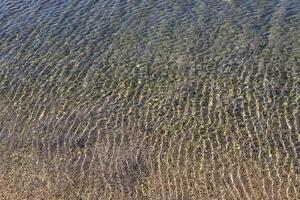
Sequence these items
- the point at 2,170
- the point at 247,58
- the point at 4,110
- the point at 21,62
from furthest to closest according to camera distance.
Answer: the point at 21,62
the point at 247,58
the point at 4,110
the point at 2,170

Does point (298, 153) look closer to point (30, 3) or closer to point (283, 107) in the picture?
point (283, 107)

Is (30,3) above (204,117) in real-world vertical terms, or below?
above

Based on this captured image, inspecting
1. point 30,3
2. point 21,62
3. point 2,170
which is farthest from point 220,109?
point 30,3

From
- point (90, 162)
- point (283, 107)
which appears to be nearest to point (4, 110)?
point (90, 162)

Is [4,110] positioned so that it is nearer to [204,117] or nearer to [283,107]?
[204,117]

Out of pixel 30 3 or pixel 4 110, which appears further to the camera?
pixel 30 3

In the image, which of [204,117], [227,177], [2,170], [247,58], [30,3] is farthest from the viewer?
[30,3]
